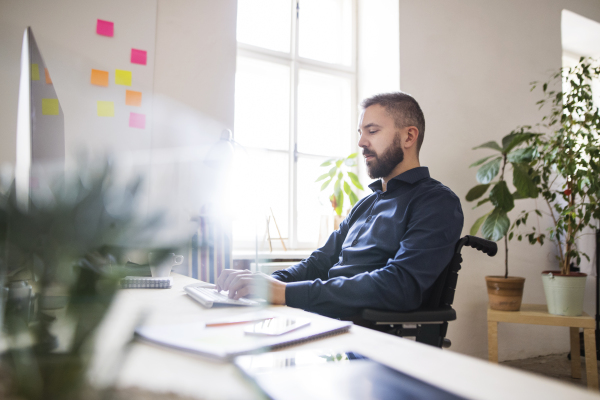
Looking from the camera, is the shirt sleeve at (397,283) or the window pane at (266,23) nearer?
the shirt sleeve at (397,283)

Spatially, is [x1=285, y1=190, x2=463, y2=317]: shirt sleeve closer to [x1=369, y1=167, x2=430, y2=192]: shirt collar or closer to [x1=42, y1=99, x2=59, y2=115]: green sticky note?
[x1=369, y1=167, x2=430, y2=192]: shirt collar

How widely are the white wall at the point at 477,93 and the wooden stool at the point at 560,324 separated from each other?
1.21 feet

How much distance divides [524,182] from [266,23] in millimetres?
2205

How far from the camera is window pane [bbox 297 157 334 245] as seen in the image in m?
3.10

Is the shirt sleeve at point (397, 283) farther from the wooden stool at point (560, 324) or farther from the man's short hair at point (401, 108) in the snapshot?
the wooden stool at point (560, 324)

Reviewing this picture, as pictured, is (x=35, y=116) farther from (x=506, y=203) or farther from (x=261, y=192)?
(x=506, y=203)

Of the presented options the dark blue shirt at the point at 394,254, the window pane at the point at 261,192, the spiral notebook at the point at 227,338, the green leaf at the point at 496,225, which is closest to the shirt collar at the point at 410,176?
the dark blue shirt at the point at 394,254

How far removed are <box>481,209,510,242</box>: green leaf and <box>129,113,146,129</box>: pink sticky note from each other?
85.0 inches

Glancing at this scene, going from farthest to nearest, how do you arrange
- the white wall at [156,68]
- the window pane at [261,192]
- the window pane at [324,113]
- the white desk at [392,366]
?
the window pane at [324,113] < the window pane at [261,192] < the white wall at [156,68] < the white desk at [392,366]

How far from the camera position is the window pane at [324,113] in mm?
3191

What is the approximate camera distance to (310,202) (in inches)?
123

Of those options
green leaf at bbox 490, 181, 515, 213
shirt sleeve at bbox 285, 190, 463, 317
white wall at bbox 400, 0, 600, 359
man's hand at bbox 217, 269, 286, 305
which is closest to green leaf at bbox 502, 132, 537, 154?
green leaf at bbox 490, 181, 515, 213

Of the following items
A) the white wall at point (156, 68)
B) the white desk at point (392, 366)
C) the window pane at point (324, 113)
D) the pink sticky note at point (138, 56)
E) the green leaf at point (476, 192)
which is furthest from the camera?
the window pane at point (324, 113)

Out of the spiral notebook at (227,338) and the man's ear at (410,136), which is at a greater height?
the man's ear at (410,136)
